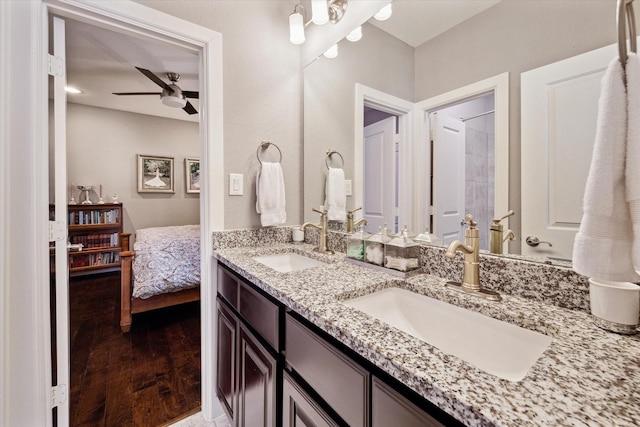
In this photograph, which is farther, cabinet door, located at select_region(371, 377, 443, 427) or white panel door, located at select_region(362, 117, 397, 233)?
white panel door, located at select_region(362, 117, 397, 233)

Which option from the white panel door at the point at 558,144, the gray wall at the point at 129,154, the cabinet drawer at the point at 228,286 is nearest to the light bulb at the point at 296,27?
the white panel door at the point at 558,144

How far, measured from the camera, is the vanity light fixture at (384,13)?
121 cm

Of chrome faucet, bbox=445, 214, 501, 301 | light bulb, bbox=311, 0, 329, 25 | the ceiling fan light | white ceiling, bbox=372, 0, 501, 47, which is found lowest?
chrome faucet, bbox=445, 214, 501, 301

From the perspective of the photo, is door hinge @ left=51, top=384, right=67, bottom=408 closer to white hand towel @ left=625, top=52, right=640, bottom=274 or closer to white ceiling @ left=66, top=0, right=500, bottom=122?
white ceiling @ left=66, top=0, right=500, bottom=122

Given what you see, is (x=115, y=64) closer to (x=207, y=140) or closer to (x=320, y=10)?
(x=207, y=140)

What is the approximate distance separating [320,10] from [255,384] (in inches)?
68.2

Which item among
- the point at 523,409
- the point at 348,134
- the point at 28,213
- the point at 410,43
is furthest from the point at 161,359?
the point at 410,43

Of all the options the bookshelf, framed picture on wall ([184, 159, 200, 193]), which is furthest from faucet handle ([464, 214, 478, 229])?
framed picture on wall ([184, 159, 200, 193])

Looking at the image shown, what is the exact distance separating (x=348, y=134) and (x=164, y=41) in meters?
1.03

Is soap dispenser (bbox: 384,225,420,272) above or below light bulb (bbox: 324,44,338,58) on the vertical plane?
below

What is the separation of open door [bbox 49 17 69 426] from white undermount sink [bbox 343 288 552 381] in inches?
52.1

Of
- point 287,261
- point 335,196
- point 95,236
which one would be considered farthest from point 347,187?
point 95,236

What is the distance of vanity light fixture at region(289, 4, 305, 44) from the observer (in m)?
1.55

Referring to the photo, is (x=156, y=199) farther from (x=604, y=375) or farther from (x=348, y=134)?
(x=604, y=375)
